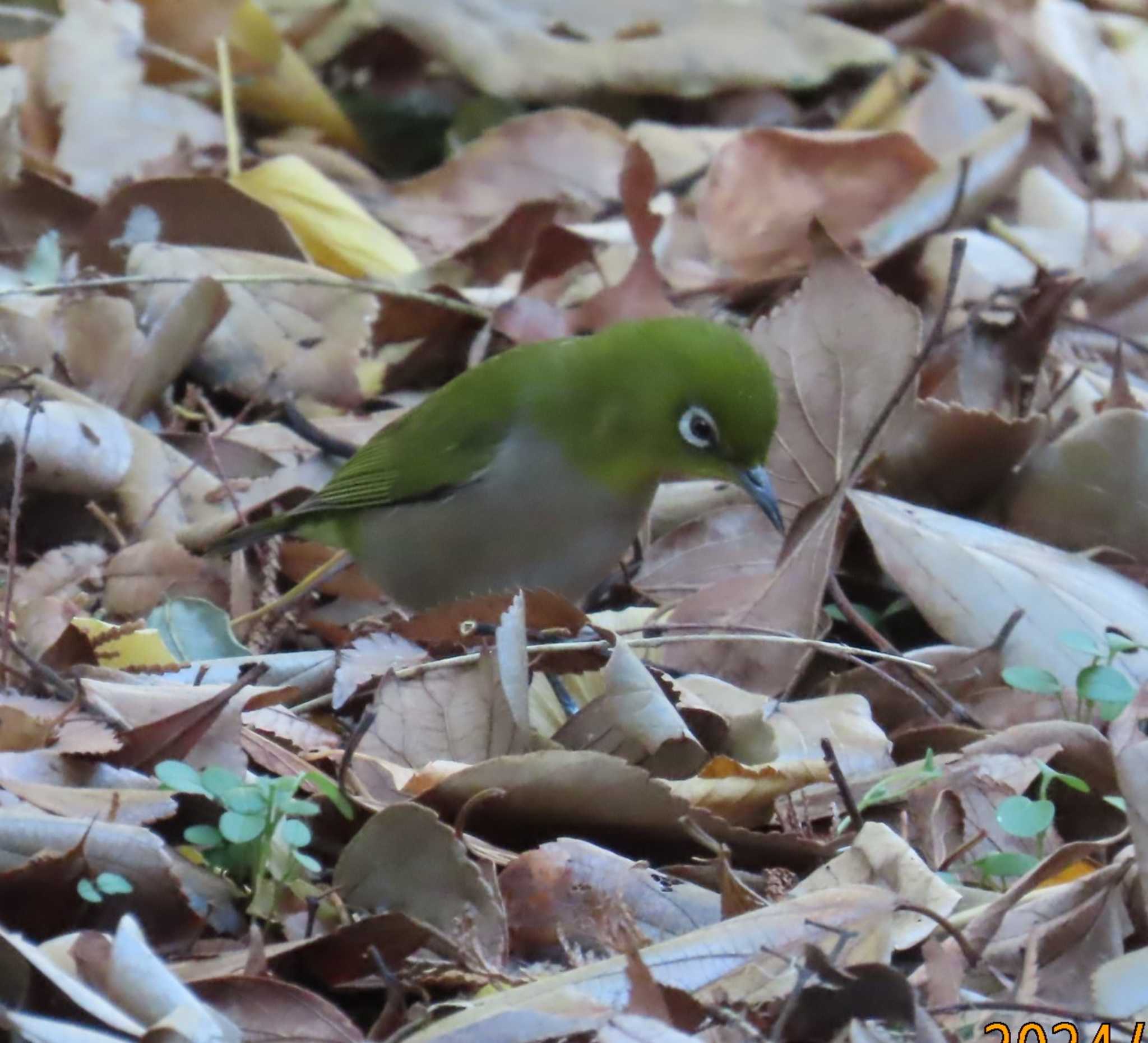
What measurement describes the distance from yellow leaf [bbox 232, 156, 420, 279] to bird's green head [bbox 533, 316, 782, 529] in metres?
1.15

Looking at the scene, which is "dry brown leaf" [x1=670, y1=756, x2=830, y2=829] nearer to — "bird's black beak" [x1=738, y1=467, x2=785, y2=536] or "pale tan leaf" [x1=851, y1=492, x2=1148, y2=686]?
"pale tan leaf" [x1=851, y1=492, x2=1148, y2=686]

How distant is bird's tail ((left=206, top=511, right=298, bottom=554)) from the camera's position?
3.94m

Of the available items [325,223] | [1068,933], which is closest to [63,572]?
[325,223]

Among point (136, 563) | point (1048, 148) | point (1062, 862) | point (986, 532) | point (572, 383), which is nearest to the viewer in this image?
point (1062, 862)

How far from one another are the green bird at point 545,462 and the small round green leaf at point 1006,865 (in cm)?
142

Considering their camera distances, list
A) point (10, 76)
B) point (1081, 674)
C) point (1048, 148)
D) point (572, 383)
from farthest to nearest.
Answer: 1. point (1048, 148)
2. point (10, 76)
3. point (572, 383)
4. point (1081, 674)

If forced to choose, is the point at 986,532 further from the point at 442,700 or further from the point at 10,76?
the point at 10,76

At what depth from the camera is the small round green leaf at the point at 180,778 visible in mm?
2332

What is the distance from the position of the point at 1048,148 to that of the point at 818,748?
382 centimetres

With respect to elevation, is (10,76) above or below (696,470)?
above

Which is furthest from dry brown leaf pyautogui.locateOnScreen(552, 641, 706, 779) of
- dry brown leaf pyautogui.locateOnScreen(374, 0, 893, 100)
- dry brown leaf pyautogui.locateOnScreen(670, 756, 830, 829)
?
dry brown leaf pyautogui.locateOnScreen(374, 0, 893, 100)

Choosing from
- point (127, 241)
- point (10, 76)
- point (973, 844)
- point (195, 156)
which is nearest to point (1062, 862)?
point (973, 844)

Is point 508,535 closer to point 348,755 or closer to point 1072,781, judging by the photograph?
point 348,755

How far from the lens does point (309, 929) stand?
7.52 feet
